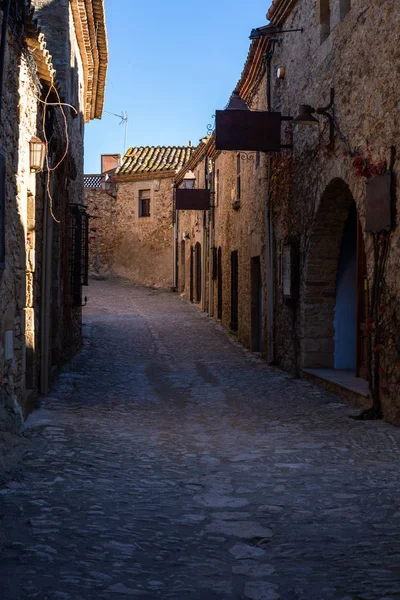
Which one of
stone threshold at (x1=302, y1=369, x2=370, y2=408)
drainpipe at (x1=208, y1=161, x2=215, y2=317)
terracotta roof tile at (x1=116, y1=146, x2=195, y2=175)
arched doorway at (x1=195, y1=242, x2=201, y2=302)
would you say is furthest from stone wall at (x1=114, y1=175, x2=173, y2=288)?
stone threshold at (x1=302, y1=369, x2=370, y2=408)

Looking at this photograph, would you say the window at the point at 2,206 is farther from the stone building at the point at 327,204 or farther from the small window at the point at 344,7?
the small window at the point at 344,7

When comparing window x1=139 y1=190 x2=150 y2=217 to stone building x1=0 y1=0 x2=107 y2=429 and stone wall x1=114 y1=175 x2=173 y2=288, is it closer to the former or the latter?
stone wall x1=114 y1=175 x2=173 y2=288

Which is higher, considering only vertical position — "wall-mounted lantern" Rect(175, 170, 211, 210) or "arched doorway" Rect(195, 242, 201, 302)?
"wall-mounted lantern" Rect(175, 170, 211, 210)

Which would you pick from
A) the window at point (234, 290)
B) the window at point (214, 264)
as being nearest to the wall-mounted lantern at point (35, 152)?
the window at point (234, 290)

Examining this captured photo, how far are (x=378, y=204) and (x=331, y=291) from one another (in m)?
3.09

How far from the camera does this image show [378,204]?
7.10 m

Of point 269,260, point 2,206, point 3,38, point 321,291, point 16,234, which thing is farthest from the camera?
point 269,260

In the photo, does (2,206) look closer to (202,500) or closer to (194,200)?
(202,500)

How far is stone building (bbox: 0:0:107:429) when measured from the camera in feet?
19.6

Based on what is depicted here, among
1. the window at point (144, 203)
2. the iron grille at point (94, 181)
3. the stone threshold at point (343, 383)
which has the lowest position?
the stone threshold at point (343, 383)

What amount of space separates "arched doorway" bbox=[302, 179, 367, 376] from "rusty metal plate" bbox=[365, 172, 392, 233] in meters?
1.92

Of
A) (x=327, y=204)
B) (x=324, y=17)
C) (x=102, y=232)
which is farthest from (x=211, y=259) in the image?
(x=324, y=17)

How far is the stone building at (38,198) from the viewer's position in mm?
5977

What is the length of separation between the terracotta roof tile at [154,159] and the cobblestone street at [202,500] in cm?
2153
